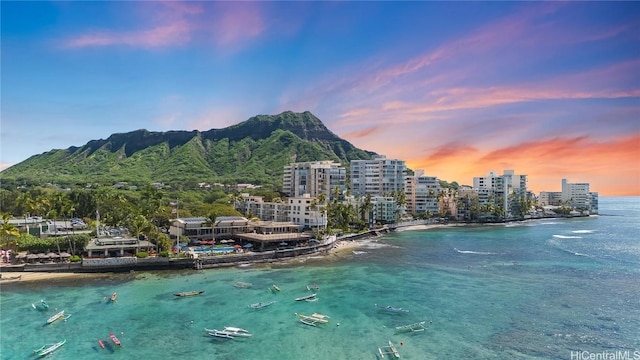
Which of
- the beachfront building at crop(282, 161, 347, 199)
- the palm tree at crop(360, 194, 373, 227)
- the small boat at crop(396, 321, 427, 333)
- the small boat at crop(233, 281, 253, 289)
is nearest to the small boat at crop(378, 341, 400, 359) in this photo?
the small boat at crop(396, 321, 427, 333)

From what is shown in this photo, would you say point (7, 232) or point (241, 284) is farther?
point (7, 232)

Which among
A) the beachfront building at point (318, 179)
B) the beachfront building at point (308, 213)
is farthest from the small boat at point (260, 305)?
the beachfront building at point (318, 179)

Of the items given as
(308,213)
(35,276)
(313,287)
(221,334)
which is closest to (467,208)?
(308,213)

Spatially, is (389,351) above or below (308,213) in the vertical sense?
below

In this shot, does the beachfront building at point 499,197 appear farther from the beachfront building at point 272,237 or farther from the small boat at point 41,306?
the small boat at point 41,306

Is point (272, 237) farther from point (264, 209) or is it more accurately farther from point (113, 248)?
point (264, 209)

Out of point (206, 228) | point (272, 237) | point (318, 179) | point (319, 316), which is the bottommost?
point (319, 316)
